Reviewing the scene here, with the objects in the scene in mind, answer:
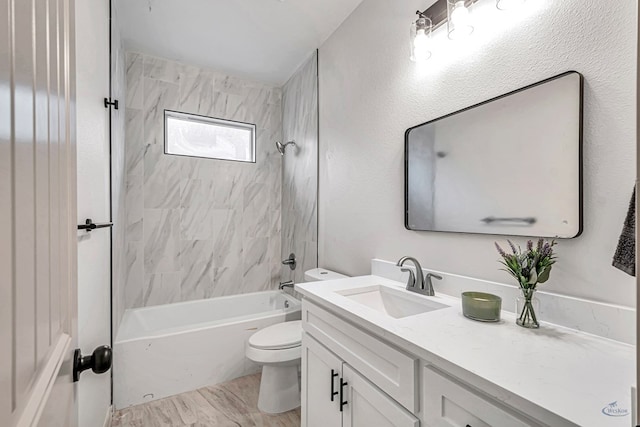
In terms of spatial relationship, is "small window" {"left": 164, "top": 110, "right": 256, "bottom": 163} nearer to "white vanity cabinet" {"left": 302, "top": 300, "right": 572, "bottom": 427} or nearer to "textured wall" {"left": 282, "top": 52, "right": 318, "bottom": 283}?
"textured wall" {"left": 282, "top": 52, "right": 318, "bottom": 283}

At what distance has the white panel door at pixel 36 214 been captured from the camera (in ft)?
1.00

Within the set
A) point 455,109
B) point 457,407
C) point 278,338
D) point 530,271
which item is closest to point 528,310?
point 530,271

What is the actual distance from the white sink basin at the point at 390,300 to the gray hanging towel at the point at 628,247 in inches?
25.7

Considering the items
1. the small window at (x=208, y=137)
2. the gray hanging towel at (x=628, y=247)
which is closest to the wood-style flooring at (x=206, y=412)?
the gray hanging towel at (x=628, y=247)

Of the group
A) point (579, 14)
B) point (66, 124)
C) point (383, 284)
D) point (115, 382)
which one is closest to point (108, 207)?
point (115, 382)

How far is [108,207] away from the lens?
171 cm

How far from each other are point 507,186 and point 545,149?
0.18 metres

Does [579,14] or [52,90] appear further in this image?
[579,14]

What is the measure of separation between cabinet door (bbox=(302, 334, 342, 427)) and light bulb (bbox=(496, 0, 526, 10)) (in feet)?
5.02

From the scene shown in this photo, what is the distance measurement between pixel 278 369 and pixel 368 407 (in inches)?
42.2

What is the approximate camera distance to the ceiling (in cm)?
203

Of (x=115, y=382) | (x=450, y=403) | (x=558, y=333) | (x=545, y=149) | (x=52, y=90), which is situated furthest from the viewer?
(x=115, y=382)

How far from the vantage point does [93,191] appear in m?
1.29

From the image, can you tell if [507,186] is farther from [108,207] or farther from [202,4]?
[202,4]
